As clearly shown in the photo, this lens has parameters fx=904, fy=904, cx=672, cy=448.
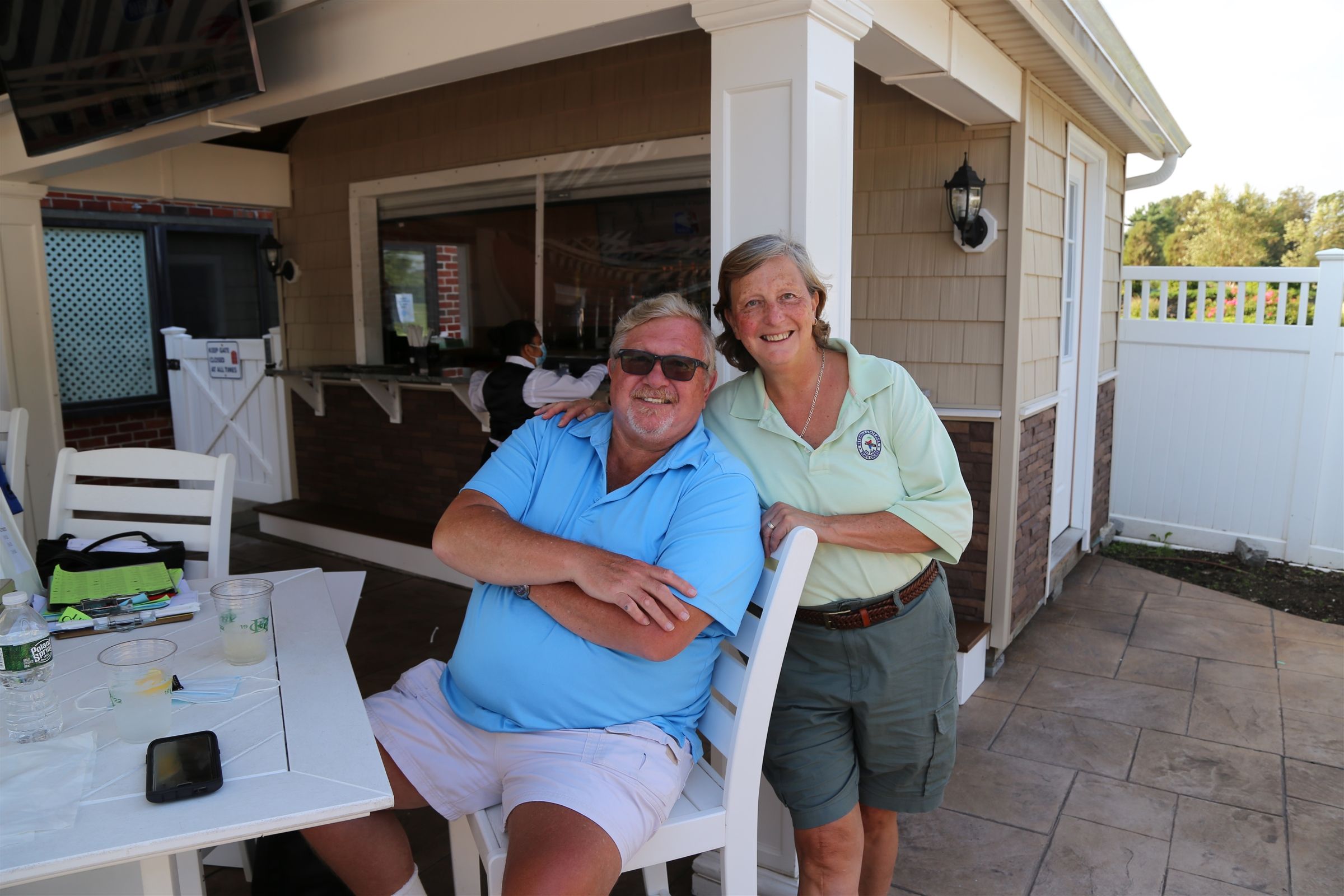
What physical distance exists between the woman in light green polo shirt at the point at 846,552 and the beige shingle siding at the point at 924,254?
82.2 inches

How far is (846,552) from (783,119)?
981 millimetres

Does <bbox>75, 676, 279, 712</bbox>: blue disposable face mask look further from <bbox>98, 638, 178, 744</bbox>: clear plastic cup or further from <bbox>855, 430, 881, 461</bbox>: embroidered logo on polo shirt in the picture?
<bbox>855, 430, 881, 461</bbox>: embroidered logo on polo shirt

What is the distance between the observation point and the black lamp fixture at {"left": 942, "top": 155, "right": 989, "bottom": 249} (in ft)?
11.6

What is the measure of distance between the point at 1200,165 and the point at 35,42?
76.2 feet

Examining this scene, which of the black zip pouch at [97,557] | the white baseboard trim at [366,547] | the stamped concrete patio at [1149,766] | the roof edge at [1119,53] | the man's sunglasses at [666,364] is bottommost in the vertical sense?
the stamped concrete patio at [1149,766]

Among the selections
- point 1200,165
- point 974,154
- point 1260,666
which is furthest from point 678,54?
point 1200,165

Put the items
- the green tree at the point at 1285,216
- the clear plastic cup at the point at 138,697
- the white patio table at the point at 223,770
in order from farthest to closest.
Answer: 1. the green tree at the point at 1285,216
2. the clear plastic cup at the point at 138,697
3. the white patio table at the point at 223,770

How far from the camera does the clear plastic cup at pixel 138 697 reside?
1395mm

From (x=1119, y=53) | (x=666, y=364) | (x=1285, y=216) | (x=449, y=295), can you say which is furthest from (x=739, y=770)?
(x=1285, y=216)

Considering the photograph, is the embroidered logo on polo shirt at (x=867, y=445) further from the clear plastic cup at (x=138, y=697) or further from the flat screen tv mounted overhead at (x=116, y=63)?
the flat screen tv mounted overhead at (x=116, y=63)

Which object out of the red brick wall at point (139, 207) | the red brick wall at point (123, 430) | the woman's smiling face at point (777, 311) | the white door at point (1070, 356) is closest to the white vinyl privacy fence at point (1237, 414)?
the white door at point (1070, 356)

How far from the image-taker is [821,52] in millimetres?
2018

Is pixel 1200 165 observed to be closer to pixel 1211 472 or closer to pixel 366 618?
pixel 1211 472

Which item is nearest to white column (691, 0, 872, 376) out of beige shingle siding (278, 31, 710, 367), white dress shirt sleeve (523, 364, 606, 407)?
white dress shirt sleeve (523, 364, 606, 407)
